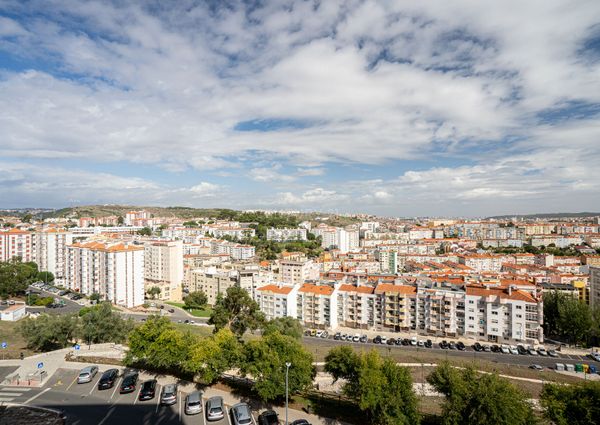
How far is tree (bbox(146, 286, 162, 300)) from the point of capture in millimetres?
40844

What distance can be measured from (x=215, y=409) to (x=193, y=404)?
0.71 m

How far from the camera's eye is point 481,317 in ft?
91.3

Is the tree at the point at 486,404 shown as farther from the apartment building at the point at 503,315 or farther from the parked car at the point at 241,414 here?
the apartment building at the point at 503,315

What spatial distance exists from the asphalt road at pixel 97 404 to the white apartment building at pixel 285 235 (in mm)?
67700

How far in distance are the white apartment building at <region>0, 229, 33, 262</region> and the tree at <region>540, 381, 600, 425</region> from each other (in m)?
57.2

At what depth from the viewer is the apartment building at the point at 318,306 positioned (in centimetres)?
3141

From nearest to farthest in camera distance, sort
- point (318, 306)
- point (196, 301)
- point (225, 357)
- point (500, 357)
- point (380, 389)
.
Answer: point (380, 389) < point (225, 357) < point (500, 357) < point (318, 306) < point (196, 301)

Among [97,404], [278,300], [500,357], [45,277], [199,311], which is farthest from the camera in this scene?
[45,277]

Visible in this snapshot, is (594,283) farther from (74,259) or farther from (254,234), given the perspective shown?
(254,234)

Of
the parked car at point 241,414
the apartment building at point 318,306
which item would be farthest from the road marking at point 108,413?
the apartment building at point 318,306

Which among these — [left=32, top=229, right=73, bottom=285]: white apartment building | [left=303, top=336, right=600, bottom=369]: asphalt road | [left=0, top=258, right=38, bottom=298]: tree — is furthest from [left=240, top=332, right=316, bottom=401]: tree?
[left=32, top=229, right=73, bottom=285]: white apartment building

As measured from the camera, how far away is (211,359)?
1170 cm

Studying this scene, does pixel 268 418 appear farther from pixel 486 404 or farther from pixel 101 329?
pixel 101 329

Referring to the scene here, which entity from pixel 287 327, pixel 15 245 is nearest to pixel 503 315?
pixel 287 327
